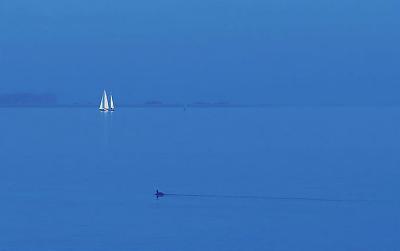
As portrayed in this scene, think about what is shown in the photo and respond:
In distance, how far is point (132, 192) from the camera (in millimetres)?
31750

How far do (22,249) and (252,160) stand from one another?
24.9 metres

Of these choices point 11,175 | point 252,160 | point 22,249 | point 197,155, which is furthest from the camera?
point 197,155

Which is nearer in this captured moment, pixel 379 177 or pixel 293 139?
pixel 379 177

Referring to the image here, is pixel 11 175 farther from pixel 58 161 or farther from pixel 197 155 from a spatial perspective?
pixel 197 155

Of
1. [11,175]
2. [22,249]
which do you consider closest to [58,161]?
[11,175]

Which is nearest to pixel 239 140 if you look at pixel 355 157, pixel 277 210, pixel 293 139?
pixel 293 139

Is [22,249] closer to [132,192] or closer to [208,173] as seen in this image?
[132,192]

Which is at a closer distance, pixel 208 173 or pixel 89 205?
pixel 89 205

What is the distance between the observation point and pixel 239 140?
63281 millimetres

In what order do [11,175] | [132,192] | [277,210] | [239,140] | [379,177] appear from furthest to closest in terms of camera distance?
[239,140] < [11,175] < [379,177] < [132,192] < [277,210]

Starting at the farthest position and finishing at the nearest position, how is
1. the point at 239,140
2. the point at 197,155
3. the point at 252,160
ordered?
the point at 239,140
the point at 197,155
the point at 252,160

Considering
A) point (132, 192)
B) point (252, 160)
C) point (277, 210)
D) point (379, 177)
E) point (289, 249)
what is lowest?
Answer: point (289, 249)

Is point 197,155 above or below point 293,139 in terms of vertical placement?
below

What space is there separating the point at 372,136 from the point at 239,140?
40.0ft
